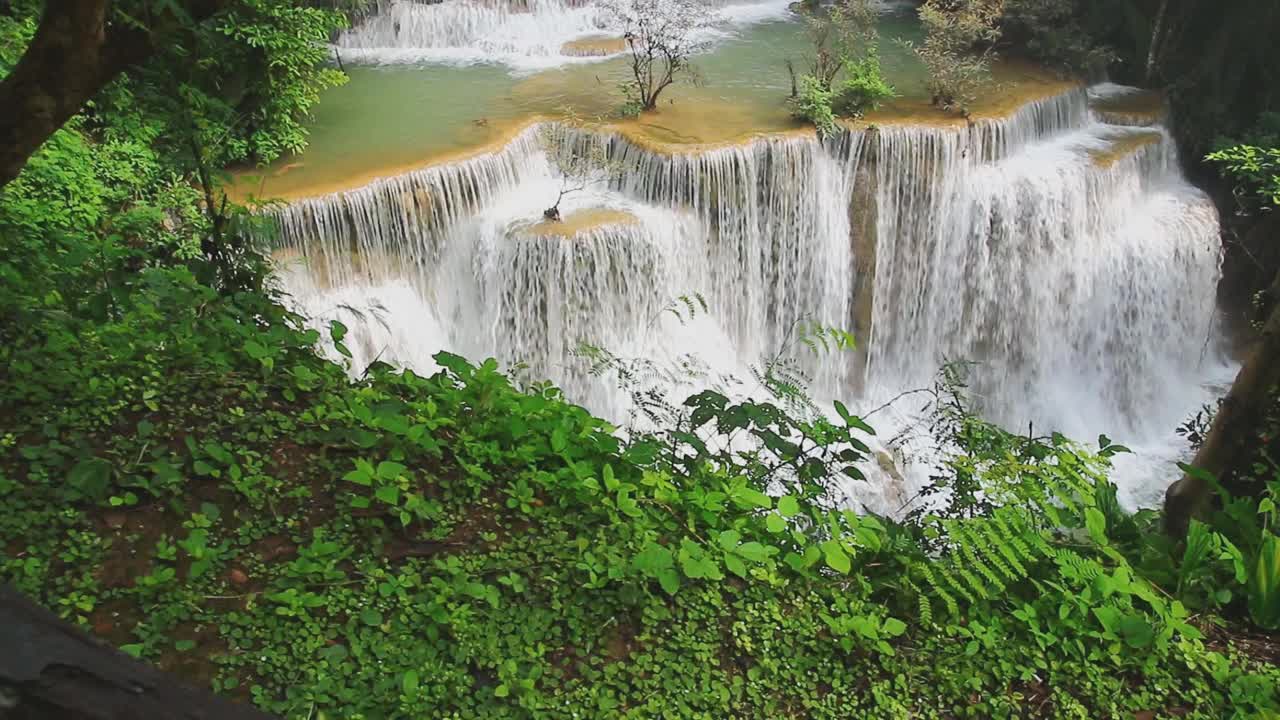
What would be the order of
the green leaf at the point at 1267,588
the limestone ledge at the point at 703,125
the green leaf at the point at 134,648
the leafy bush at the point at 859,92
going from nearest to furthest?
the green leaf at the point at 134,648 < the green leaf at the point at 1267,588 < the limestone ledge at the point at 703,125 < the leafy bush at the point at 859,92

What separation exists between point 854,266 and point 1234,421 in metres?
5.83

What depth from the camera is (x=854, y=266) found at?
952cm

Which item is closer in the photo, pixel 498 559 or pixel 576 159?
pixel 498 559

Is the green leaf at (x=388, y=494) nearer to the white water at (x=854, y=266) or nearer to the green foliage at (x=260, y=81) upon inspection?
the white water at (x=854, y=266)

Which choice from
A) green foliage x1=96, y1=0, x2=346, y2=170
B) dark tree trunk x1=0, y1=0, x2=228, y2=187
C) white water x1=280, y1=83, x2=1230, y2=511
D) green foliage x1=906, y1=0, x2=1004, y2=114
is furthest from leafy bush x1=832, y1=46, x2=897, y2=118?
dark tree trunk x1=0, y1=0, x2=228, y2=187

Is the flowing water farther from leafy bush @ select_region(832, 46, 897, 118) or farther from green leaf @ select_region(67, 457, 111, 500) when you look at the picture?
green leaf @ select_region(67, 457, 111, 500)

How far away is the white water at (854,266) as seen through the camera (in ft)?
25.9

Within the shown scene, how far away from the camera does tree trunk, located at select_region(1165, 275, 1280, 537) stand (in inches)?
145

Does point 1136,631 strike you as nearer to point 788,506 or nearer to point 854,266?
point 788,506

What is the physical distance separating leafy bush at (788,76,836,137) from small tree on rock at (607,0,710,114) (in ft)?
4.98

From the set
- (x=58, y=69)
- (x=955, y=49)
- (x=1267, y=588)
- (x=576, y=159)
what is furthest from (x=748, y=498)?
(x=955, y=49)

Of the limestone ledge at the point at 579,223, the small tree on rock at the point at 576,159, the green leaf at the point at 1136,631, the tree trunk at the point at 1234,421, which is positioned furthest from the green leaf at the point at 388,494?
the small tree on rock at the point at 576,159

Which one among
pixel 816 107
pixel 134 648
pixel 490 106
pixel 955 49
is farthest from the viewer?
pixel 955 49

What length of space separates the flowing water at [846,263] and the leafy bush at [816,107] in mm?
172
